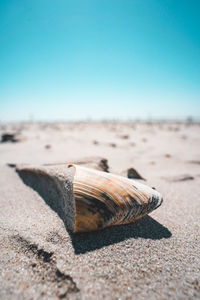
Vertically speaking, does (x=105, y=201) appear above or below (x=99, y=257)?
above

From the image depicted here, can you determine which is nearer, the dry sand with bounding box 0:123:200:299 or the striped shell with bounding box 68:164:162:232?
the dry sand with bounding box 0:123:200:299

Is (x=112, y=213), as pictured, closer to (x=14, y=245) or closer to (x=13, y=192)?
(x=14, y=245)

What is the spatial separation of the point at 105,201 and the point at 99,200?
0.05m

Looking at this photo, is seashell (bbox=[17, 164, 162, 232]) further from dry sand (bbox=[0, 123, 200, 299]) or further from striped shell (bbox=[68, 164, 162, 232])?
dry sand (bbox=[0, 123, 200, 299])

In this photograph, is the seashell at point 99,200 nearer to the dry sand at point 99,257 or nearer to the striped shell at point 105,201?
the striped shell at point 105,201

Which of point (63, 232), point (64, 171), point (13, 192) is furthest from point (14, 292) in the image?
point (13, 192)

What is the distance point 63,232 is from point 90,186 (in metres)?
0.43

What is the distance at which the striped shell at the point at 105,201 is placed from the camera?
3.67ft

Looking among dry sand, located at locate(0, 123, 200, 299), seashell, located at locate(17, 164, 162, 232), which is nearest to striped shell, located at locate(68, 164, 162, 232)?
seashell, located at locate(17, 164, 162, 232)

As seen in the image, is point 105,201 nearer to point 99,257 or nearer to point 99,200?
point 99,200

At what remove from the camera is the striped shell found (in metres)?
1.12

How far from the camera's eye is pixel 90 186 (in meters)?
1.19

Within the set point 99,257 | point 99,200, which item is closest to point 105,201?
point 99,200

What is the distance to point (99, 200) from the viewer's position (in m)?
1.15
